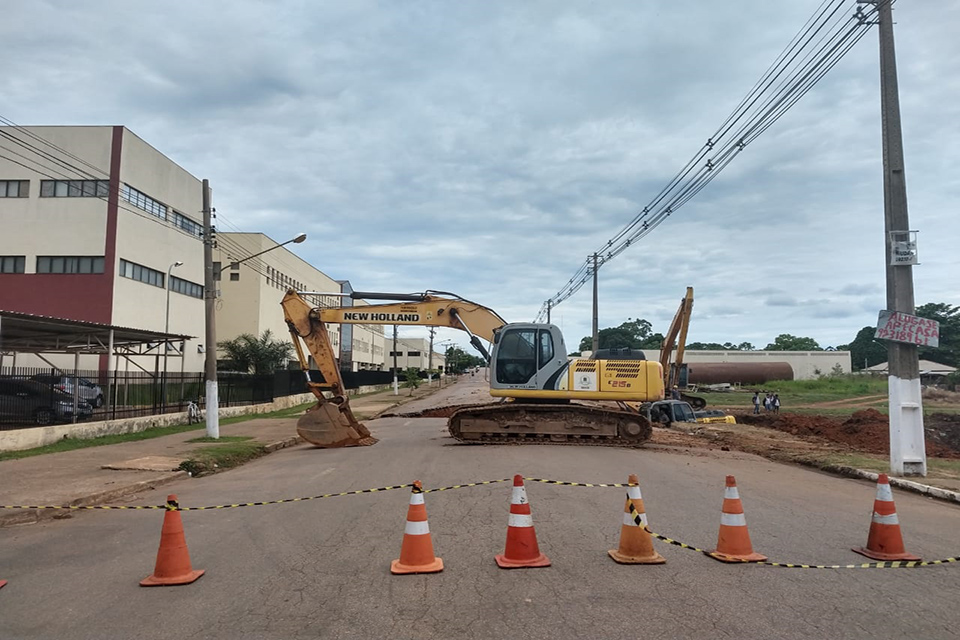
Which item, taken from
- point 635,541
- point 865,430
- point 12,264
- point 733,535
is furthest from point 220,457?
point 12,264

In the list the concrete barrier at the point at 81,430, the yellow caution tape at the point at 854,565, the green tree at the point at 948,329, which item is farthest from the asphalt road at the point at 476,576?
the green tree at the point at 948,329

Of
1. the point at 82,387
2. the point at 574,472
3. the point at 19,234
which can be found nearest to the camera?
the point at 574,472

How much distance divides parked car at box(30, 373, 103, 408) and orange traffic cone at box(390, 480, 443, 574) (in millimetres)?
15741

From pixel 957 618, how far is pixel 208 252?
1987 centimetres

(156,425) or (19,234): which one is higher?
(19,234)

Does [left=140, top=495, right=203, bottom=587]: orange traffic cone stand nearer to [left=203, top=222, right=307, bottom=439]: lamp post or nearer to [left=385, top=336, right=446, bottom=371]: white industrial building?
[left=203, top=222, right=307, bottom=439]: lamp post

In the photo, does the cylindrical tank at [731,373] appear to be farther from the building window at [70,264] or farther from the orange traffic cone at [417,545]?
the orange traffic cone at [417,545]

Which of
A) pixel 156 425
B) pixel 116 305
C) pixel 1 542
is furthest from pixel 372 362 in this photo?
pixel 1 542

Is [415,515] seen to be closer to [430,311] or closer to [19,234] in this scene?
[430,311]

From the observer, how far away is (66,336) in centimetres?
2420

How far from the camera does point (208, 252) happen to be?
20.5m

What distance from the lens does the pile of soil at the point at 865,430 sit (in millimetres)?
20538

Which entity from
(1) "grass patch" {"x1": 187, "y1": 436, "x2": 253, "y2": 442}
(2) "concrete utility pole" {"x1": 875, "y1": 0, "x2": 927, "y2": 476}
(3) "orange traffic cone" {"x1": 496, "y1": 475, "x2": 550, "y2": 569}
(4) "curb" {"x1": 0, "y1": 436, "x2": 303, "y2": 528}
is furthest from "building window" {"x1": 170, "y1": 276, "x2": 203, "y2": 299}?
(3) "orange traffic cone" {"x1": 496, "y1": 475, "x2": 550, "y2": 569}

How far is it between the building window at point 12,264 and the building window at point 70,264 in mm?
883
